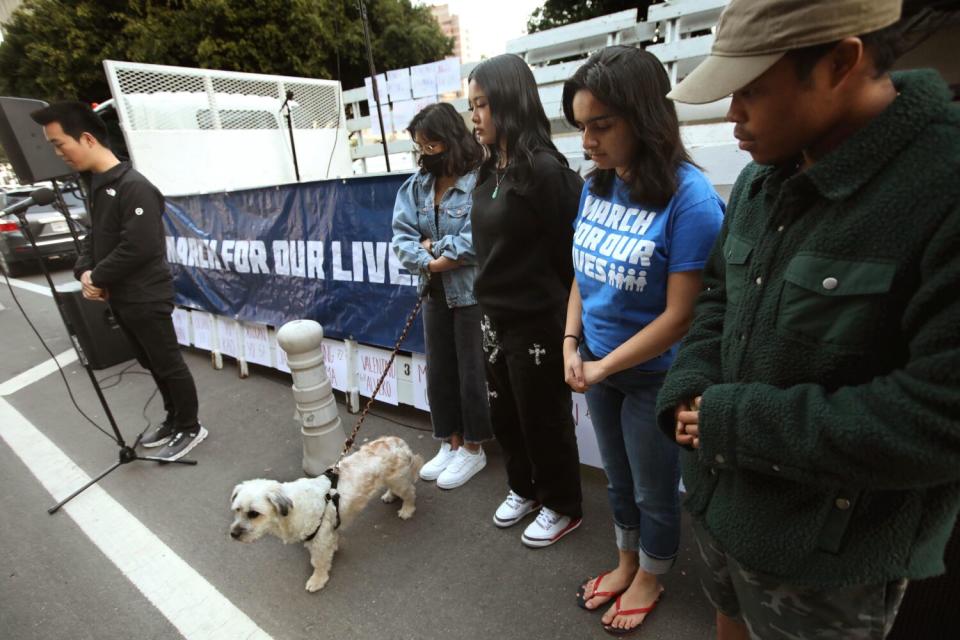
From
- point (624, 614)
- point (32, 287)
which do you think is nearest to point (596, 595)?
point (624, 614)

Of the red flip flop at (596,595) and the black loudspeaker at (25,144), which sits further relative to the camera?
the black loudspeaker at (25,144)

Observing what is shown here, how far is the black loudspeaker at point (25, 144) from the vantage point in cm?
311

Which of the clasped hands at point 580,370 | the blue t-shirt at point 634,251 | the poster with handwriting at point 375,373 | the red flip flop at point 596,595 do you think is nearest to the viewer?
the blue t-shirt at point 634,251

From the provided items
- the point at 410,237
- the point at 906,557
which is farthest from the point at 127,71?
the point at 906,557

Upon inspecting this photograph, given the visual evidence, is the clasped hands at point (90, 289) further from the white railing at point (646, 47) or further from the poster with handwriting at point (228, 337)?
the white railing at point (646, 47)

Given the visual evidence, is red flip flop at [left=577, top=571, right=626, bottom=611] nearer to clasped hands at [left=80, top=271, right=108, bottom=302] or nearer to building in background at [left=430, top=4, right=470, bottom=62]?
clasped hands at [left=80, top=271, right=108, bottom=302]

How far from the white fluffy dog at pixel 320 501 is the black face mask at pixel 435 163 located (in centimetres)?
151

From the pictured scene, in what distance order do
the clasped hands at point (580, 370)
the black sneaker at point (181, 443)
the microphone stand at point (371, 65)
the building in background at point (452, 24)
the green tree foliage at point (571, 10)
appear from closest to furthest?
the clasped hands at point (580, 370) → the black sneaker at point (181, 443) → the microphone stand at point (371, 65) → the green tree foliage at point (571, 10) → the building in background at point (452, 24)

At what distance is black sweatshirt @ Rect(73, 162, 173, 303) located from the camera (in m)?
3.23

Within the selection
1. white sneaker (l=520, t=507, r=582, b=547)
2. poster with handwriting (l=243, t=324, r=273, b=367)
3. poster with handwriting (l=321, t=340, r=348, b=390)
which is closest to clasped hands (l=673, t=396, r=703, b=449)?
white sneaker (l=520, t=507, r=582, b=547)

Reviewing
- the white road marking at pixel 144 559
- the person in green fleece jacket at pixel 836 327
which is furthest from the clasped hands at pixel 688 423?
the white road marking at pixel 144 559

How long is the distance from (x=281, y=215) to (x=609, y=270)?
3350mm

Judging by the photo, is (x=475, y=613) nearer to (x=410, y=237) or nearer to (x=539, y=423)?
(x=539, y=423)

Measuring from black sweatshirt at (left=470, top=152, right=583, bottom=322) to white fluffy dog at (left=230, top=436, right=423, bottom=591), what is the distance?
109 centimetres
